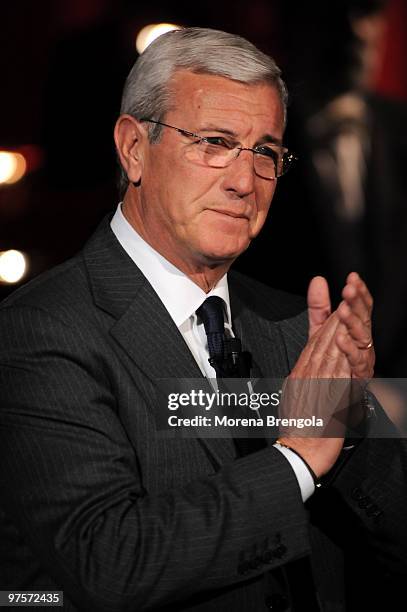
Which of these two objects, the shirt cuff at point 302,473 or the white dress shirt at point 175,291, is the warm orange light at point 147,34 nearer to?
the white dress shirt at point 175,291

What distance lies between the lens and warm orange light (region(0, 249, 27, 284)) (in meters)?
2.79

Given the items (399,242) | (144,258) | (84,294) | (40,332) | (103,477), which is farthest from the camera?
(399,242)

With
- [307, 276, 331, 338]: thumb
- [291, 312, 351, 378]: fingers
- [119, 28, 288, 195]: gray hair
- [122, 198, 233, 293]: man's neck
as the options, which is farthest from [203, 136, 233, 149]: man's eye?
[291, 312, 351, 378]: fingers

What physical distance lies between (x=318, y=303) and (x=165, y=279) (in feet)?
1.06

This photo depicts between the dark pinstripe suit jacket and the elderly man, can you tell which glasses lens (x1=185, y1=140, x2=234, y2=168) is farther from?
the dark pinstripe suit jacket

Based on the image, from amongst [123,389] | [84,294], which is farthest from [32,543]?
[84,294]

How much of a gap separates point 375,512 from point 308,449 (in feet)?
0.93

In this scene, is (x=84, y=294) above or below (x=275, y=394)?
above

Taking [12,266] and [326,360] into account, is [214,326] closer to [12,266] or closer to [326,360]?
[326,360]

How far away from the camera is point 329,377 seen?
182 centimetres

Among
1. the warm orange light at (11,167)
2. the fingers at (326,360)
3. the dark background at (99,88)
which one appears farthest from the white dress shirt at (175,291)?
the warm orange light at (11,167)

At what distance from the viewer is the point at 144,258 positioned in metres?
2.05

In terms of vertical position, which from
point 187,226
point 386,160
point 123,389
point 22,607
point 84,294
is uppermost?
point 386,160

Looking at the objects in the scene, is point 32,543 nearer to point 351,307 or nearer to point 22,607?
point 22,607
